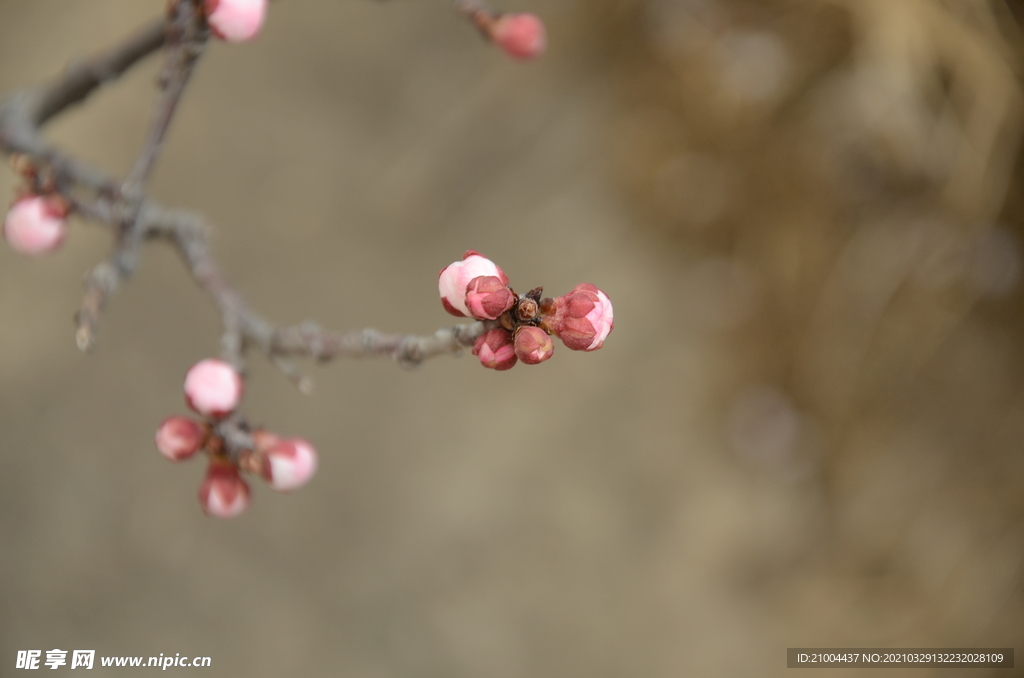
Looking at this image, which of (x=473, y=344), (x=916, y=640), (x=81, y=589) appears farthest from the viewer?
(x=916, y=640)

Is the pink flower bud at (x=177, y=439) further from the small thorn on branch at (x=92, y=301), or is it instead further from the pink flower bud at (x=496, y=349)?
the pink flower bud at (x=496, y=349)

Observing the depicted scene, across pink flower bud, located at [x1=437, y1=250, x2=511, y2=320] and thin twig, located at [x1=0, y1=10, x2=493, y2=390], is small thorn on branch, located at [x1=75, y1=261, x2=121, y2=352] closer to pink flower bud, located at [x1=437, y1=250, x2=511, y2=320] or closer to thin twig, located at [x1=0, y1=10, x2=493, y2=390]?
thin twig, located at [x1=0, y1=10, x2=493, y2=390]

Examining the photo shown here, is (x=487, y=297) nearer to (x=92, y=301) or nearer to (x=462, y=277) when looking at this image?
(x=462, y=277)

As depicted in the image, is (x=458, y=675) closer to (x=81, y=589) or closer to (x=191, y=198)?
(x=81, y=589)

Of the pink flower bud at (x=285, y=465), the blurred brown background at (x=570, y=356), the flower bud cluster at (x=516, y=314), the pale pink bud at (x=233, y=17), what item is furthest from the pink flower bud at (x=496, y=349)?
the blurred brown background at (x=570, y=356)

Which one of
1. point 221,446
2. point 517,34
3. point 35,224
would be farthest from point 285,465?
point 517,34

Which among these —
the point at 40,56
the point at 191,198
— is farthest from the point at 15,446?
the point at 40,56
